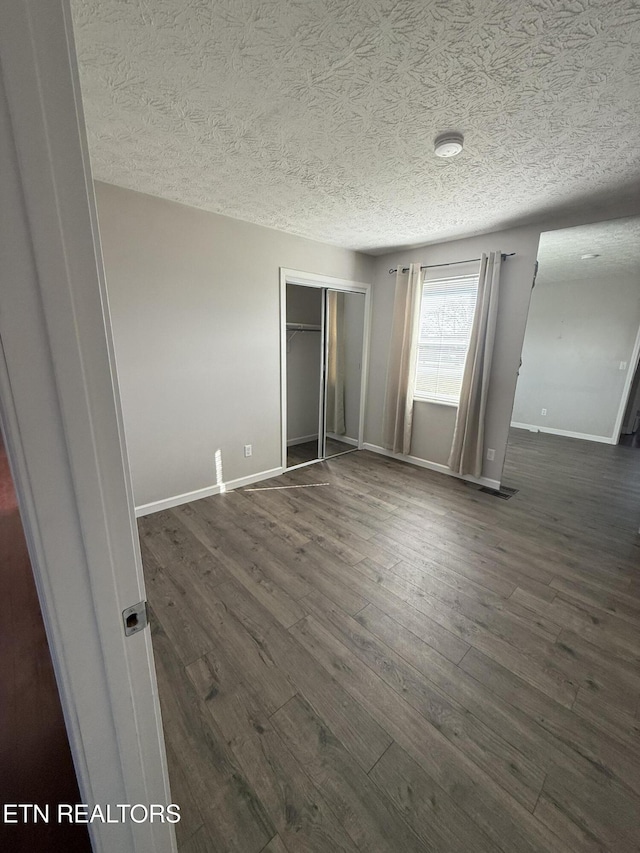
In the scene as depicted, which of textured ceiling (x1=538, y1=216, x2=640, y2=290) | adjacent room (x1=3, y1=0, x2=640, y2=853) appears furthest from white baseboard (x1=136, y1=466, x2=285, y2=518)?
textured ceiling (x1=538, y1=216, x2=640, y2=290)

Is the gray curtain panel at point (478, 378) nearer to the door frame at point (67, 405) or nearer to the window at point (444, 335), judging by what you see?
the window at point (444, 335)

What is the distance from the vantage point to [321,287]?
11.8 ft

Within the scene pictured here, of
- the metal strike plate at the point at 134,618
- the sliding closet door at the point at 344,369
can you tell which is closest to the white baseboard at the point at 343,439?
the sliding closet door at the point at 344,369

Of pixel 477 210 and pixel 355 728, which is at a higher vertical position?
pixel 477 210

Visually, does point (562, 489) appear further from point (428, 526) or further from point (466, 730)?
point (466, 730)

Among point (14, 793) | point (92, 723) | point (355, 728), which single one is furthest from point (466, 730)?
point (14, 793)

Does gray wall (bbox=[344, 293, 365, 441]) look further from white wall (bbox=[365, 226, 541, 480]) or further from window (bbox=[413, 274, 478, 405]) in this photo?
window (bbox=[413, 274, 478, 405])

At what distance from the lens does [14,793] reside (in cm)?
102

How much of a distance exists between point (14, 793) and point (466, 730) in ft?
5.08

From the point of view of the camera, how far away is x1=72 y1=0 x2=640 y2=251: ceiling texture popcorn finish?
1031mm

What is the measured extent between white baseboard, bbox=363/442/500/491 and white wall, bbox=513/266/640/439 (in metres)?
2.86

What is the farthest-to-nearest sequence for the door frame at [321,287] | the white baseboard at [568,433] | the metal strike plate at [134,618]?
the white baseboard at [568,433] → the door frame at [321,287] → the metal strike plate at [134,618]

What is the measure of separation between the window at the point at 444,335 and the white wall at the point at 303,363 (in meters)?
1.29

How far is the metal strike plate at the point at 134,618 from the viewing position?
581 millimetres
